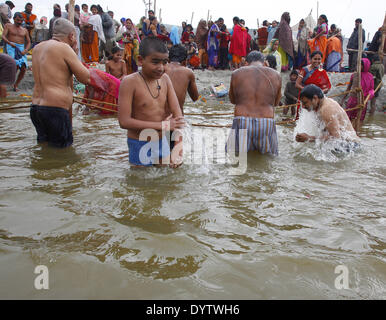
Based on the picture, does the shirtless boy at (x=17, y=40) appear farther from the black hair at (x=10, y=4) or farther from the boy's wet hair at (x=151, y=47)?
the boy's wet hair at (x=151, y=47)

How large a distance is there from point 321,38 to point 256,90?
8108 millimetres

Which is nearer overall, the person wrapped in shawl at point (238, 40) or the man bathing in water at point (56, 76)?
the man bathing in water at point (56, 76)

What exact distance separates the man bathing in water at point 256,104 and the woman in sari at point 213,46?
838 cm

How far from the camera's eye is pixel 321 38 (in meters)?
10.5

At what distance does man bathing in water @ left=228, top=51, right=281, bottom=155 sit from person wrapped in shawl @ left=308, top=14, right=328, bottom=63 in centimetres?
764

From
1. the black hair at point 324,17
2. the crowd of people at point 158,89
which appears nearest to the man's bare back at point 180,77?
the crowd of people at point 158,89

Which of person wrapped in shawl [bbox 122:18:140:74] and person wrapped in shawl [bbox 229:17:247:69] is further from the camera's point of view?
person wrapped in shawl [bbox 229:17:247:69]

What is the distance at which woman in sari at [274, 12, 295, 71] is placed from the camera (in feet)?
34.0

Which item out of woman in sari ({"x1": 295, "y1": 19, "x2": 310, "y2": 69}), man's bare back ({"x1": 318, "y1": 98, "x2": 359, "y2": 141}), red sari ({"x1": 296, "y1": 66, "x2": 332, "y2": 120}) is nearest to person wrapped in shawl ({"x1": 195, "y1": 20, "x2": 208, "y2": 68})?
woman in sari ({"x1": 295, "y1": 19, "x2": 310, "y2": 69})

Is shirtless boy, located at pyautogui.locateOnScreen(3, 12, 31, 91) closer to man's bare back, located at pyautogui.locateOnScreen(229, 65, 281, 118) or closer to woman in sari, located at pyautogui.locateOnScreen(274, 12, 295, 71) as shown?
man's bare back, located at pyautogui.locateOnScreen(229, 65, 281, 118)

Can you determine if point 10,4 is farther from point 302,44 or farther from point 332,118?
point 332,118

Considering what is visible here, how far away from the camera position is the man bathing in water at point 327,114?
4109 millimetres

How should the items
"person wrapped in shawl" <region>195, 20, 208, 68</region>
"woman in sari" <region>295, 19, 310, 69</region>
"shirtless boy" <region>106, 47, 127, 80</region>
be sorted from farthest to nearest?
"person wrapped in shawl" <region>195, 20, 208, 68</region>, "woman in sari" <region>295, 19, 310, 69</region>, "shirtless boy" <region>106, 47, 127, 80</region>
